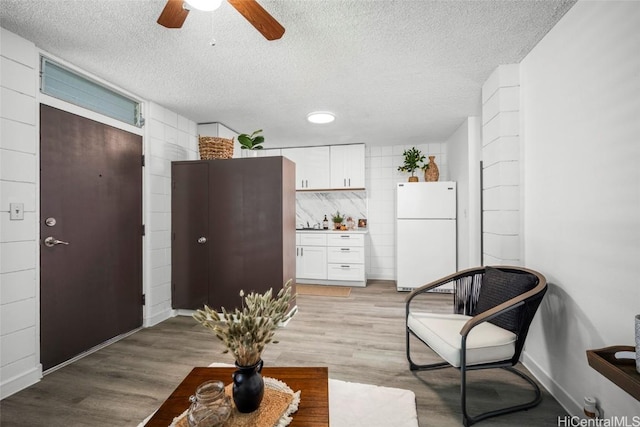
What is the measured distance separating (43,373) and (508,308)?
3.30m

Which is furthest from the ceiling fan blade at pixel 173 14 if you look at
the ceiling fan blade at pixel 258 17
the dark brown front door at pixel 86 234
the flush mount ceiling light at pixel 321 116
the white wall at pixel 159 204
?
the flush mount ceiling light at pixel 321 116

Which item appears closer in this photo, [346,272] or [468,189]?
[468,189]

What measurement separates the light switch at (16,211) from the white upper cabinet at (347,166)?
154 inches

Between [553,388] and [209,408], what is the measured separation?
85.7 inches

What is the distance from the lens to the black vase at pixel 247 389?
1107 millimetres

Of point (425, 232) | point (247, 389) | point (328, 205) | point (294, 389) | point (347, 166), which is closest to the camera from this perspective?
point (247, 389)

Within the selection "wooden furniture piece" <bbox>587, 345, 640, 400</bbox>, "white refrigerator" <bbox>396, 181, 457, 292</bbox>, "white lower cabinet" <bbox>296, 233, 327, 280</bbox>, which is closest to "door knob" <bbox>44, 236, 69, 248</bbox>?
"white lower cabinet" <bbox>296, 233, 327, 280</bbox>

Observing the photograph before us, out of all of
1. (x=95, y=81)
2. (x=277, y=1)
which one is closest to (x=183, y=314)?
(x=95, y=81)

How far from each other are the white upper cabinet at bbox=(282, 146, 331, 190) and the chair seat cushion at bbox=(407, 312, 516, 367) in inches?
137

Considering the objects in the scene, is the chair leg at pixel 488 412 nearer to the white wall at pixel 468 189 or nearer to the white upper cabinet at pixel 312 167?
the white wall at pixel 468 189

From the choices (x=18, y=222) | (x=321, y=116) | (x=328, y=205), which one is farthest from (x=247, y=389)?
(x=328, y=205)

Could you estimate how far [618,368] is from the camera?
1.04 meters

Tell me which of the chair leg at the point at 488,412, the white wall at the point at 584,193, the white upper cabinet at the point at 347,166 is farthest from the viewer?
the white upper cabinet at the point at 347,166

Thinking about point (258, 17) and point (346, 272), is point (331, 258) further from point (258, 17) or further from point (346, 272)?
point (258, 17)
